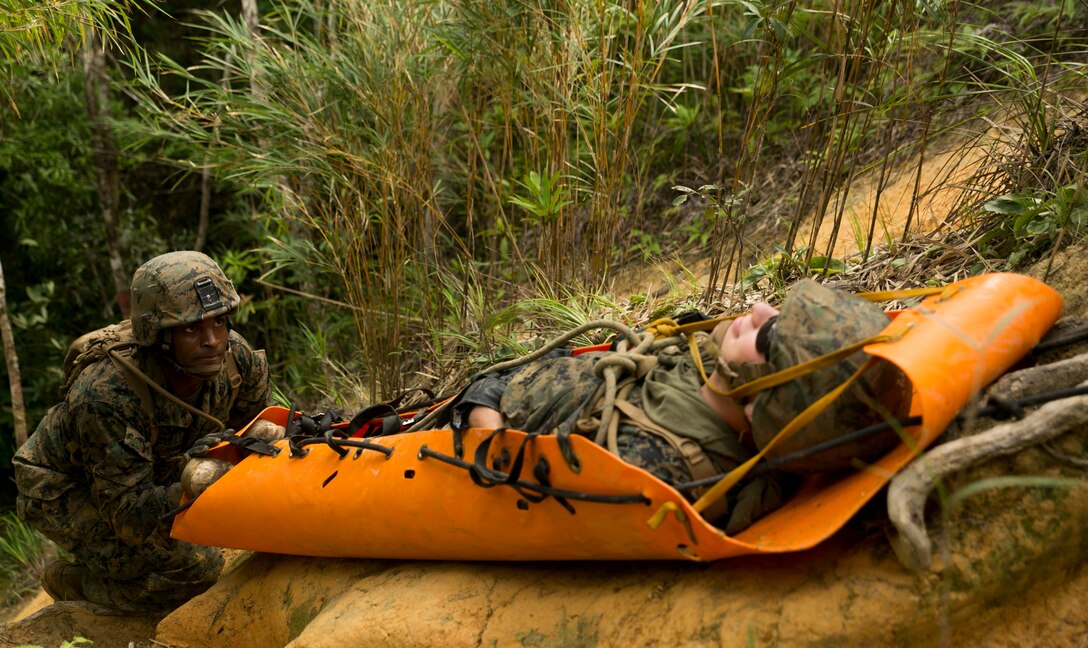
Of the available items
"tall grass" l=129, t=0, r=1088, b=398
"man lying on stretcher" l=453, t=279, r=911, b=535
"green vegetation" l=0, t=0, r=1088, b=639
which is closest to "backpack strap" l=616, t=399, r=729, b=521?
"man lying on stretcher" l=453, t=279, r=911, b=535

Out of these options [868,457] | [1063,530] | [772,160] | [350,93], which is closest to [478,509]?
[868,457]

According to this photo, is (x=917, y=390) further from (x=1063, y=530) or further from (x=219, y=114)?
(x=219, y=114)

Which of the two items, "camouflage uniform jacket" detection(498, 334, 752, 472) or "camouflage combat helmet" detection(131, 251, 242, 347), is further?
"camouflage combat helmet" detection(131, 251, 242, 347)

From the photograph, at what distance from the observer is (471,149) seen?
15.6ft

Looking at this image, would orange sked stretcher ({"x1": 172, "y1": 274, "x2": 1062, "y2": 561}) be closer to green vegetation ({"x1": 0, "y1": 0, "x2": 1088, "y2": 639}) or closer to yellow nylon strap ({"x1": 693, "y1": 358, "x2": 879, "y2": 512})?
yellow nylon strap ({"x1": 693, "y1": 358, "x2": 879, "y2": 512})

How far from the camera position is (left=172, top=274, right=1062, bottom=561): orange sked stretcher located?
6.68 feet

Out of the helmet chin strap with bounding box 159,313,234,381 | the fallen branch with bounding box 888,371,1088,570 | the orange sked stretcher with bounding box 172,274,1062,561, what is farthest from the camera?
the helmet chin strap with bounding box 159,313,234,381

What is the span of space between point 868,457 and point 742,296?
1.70 m

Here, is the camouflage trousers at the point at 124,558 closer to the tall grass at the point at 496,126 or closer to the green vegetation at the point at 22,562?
the tall grass at the point at 496,126

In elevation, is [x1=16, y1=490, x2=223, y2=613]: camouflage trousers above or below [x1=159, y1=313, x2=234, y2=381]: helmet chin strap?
below

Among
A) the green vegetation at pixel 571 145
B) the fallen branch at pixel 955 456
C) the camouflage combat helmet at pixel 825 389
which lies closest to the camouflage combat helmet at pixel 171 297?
the green vegetation at pixel 571 145

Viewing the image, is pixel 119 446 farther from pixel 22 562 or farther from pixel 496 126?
pixel 22 562

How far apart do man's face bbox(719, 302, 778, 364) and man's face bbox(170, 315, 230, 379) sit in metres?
2.06

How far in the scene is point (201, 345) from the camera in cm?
348
